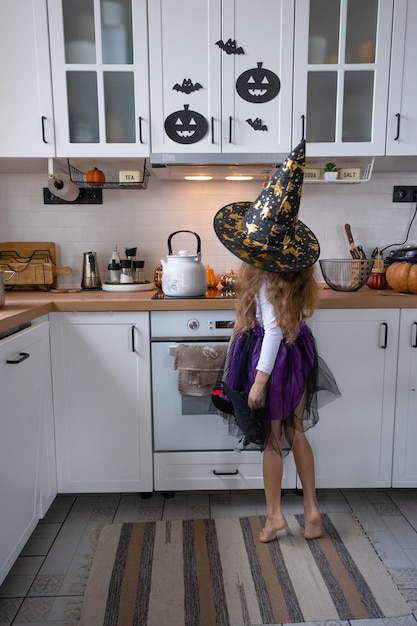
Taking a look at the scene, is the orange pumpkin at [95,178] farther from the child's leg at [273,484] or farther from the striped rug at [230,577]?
the striped rug at [230,577]

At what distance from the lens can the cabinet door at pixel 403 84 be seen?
1.84m

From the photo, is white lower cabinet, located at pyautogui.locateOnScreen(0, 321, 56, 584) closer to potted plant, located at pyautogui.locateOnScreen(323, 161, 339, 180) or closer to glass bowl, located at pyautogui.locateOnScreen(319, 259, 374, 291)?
glass bowl, located at pyautogui.locateOnScreen(319, 259, 374, 291)

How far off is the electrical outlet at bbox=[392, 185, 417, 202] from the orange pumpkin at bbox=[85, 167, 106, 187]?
58.6 inches

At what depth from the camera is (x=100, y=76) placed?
187 centimetres

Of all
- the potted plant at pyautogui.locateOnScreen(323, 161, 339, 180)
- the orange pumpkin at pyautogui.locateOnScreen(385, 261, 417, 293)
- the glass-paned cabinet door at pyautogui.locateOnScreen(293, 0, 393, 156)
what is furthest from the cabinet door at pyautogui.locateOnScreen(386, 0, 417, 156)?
the orange pumpkin at pyautogui.locateOnScreen(385, 261, 417, 293)

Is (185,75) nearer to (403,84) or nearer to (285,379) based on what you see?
(403,84)

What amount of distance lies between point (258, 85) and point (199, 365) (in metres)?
1.21

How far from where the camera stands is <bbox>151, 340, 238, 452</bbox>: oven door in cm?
177

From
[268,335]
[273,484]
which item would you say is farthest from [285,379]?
[273,484]

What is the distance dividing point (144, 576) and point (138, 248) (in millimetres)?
1483

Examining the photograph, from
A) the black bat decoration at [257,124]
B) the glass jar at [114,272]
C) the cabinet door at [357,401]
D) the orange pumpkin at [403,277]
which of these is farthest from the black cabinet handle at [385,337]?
the glass jar at [114,272]

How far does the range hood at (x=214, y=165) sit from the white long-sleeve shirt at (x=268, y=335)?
754mm

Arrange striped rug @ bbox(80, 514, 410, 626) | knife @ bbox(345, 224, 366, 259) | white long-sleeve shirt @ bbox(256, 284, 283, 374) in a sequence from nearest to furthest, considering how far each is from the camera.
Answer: striped rug @ bbox(80, 514, 410, 626), white long-sleeve shirt @ bbox(256, 284, 283, 374), knife @ bbox(345, 224, 366, 259)

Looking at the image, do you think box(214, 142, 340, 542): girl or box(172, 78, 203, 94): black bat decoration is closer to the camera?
box(214, 142, 340, 542): girl
